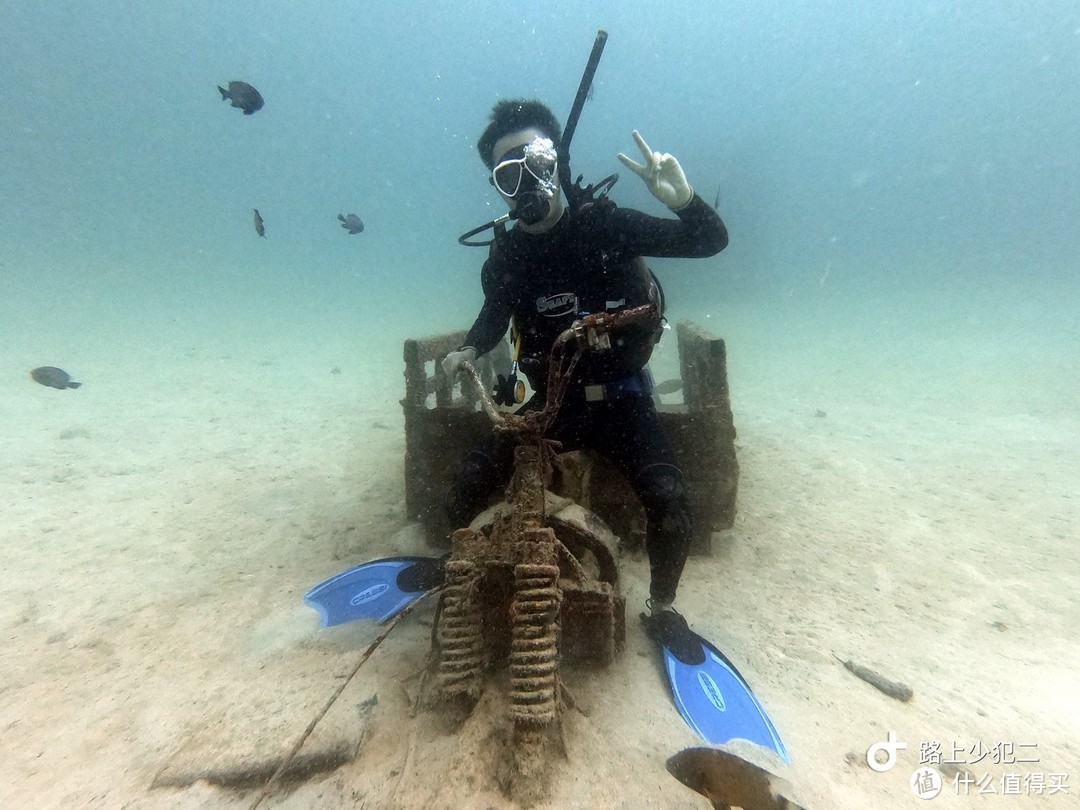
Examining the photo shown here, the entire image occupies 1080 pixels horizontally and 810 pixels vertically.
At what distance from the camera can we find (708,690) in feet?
8.64

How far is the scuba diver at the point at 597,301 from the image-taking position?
3084mm

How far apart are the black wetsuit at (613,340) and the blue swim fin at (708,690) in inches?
9.6

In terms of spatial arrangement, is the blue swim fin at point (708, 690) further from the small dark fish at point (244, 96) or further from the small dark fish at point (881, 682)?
the small dark fish at point (244, 96)

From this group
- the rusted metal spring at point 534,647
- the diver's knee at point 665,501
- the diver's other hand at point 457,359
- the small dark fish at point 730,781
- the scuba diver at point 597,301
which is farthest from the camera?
the diver's other hand at point 457,359

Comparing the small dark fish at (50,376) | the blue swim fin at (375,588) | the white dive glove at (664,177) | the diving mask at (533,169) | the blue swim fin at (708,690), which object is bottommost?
the blue swim fin at (708,690)

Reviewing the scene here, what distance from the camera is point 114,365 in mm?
15219

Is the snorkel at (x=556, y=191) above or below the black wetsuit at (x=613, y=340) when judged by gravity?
above

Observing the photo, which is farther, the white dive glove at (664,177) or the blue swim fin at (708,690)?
the white dive glove at (664,177)

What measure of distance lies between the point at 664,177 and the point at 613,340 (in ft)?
3.43

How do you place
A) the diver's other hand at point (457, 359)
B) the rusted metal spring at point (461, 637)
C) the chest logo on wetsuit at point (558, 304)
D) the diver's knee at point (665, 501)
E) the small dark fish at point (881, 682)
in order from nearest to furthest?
the rusted metal spring at point (461, 637)
the small dark fish at point (881, 682)
the diver's knee at point (665, 501)
the diver's other hand at point (457, 359)
the chest logo on wetsuit at point (558, 304)

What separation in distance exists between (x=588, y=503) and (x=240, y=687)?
7.60 ft

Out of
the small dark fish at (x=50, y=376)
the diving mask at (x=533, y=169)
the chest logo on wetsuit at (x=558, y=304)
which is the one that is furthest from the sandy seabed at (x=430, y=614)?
the diving mask at (x=533, y=169)

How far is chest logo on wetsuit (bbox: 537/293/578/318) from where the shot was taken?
3422 millimetres

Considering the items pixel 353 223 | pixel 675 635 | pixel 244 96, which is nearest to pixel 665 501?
pixel 675 635
